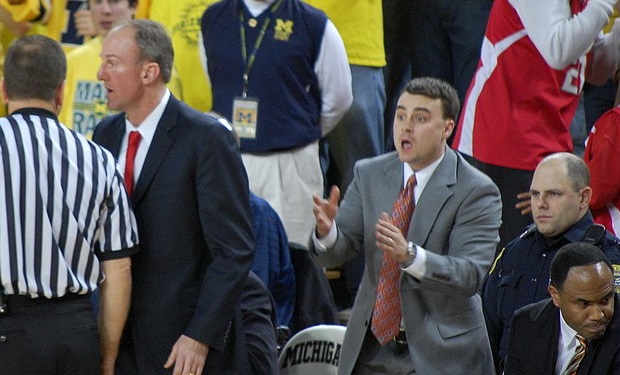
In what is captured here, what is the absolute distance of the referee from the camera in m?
4.43

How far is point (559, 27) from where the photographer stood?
6.68 meters

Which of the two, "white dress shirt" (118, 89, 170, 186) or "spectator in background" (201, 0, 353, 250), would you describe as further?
"spectator in background" (201, 0, 353, 250)

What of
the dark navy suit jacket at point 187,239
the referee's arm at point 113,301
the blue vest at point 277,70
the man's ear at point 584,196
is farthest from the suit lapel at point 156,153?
the blue vest at point 277,70

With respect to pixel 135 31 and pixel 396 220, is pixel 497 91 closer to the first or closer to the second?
pixel 396 220

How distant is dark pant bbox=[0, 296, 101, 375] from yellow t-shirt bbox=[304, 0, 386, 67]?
3.42 metres

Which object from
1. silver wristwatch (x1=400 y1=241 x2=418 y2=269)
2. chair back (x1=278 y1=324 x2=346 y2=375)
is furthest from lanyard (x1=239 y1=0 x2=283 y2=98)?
silver wristwatch (x1=400 y1=241 x2=418 y2=269)

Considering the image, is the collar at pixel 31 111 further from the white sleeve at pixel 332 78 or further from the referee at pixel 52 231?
the white sleeve at pixel 332 78

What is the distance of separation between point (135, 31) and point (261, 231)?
166 cm

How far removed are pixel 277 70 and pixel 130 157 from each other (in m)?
2.37

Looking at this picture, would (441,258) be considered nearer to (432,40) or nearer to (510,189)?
(510,189)

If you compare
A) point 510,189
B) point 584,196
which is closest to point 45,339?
point 584,196

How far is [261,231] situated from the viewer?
245 inches

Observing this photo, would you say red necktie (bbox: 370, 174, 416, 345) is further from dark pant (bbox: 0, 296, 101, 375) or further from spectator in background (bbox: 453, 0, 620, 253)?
spectator in background (bbox: 453, 0, 620, 253)

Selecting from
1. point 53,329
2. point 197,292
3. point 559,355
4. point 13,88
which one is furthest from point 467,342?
point 13,88
